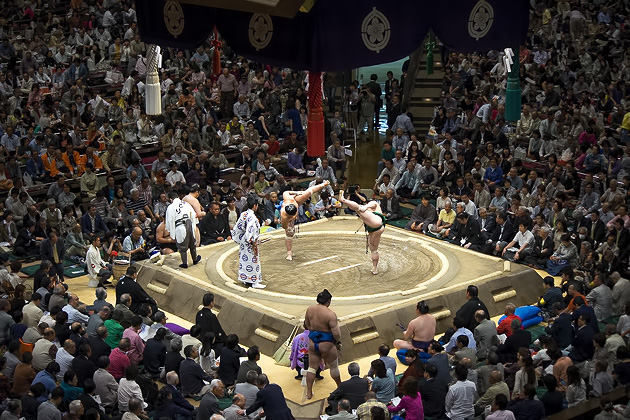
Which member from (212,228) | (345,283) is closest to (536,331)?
(345,283)

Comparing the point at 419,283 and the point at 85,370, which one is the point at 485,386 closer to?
the point at 419,283

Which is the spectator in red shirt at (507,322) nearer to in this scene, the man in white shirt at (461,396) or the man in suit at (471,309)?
the man in suit at (471,309)

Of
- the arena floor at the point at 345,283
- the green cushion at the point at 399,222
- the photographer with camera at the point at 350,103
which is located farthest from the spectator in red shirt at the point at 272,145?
the arena floor at the point at 345,283

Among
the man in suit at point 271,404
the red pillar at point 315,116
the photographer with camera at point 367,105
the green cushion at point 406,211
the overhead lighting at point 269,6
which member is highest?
the overhead lighting at point 269,6

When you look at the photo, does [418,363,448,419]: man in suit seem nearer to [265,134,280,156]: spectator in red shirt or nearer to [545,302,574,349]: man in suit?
[545,302,574,349]: man in suit

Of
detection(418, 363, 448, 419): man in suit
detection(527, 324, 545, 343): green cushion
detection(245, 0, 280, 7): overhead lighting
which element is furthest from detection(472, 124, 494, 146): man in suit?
detection(245, 0, 280, 7): overhead lighting

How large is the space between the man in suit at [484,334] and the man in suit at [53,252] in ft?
15.4

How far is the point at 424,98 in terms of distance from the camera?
16.7m

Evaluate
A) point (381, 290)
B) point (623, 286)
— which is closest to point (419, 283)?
point (381, 290)

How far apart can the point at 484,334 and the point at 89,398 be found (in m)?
3.36

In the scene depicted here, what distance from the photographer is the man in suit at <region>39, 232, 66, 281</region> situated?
10602mm

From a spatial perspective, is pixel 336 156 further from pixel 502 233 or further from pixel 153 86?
pixel 153 86

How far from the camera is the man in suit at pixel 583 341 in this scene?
8.28 meters

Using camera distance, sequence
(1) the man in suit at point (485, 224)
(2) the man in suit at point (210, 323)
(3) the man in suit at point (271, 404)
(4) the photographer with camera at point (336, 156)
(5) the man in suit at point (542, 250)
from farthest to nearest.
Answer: (4) the photographer with camera at point (336, 156) → (1) the man in suit at point (485, 224) → (5) the man in suit at point (542, 250) → (2) the man in suit at point (210, 323) → (3) the man in suit at point (271, 404)
